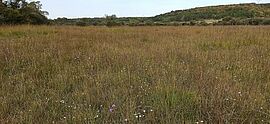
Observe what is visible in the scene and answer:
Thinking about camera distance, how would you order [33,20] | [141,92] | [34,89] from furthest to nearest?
1. [33,20]
2. [34,89]
3. [141,92]

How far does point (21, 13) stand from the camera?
28.1 m

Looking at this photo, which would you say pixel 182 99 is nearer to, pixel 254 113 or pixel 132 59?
pixel 254 113

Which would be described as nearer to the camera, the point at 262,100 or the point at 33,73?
the point at 262,100

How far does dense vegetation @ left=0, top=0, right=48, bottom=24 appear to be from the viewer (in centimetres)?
2642

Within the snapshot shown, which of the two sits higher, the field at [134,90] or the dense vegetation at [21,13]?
the dense vegetation at [21,13]

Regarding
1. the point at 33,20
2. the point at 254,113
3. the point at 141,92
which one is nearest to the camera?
the point at 254,113

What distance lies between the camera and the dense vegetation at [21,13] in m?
26.4

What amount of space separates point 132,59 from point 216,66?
5.54ft

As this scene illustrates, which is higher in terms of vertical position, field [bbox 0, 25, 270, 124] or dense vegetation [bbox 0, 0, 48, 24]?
dense vegetation [bbox 0, 0, 48, 24]

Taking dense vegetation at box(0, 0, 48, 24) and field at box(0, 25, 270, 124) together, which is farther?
dense vegetation at box(0, 0, 48, 24)

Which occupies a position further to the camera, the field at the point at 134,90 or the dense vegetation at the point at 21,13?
the dense vegetation at the point at 21,13

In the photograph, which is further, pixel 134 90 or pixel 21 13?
pixel 21 13

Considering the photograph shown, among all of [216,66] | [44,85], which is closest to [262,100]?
[216,66]

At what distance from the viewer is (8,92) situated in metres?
3.99
